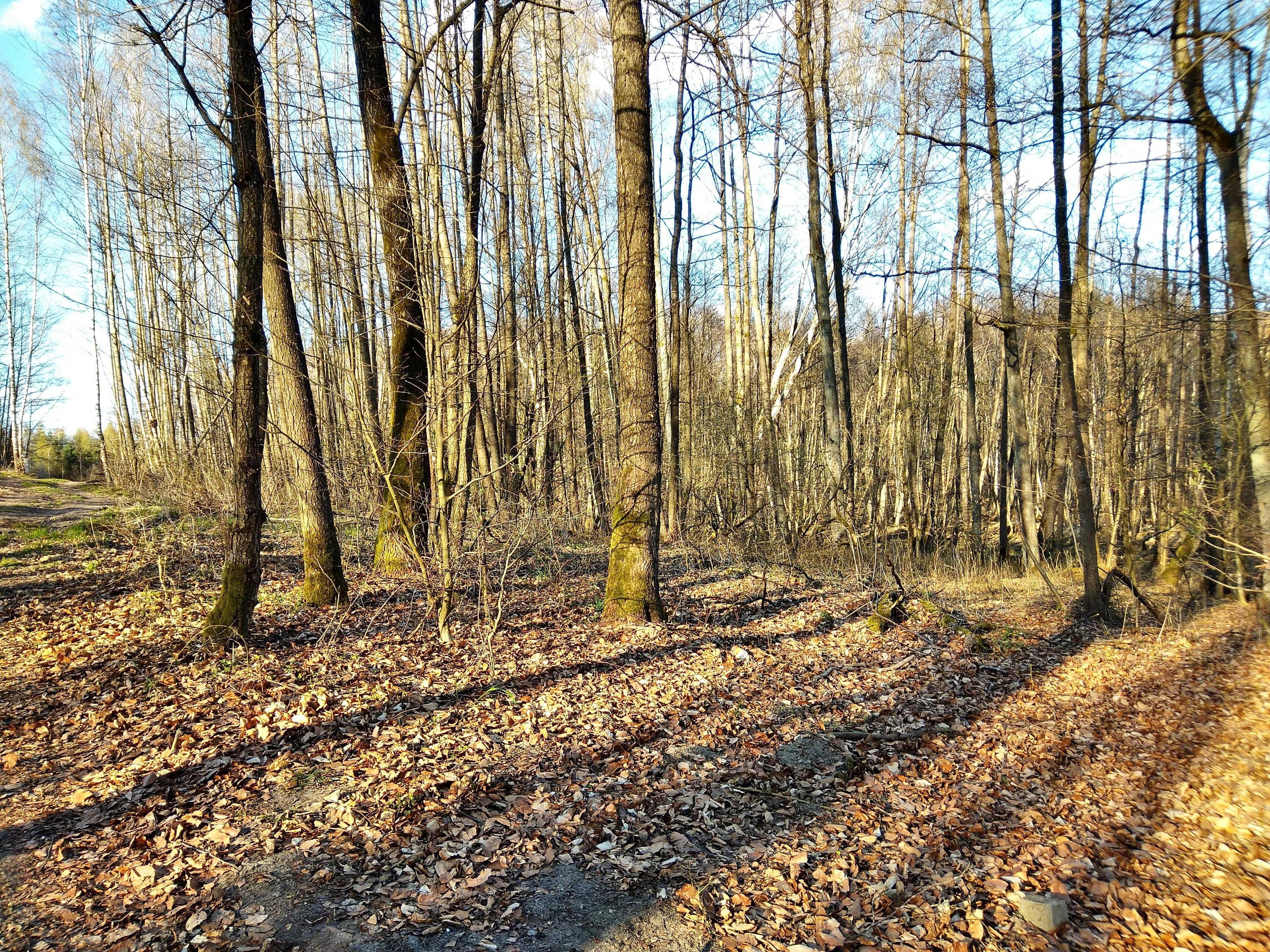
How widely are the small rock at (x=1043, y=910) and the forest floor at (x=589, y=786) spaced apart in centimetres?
4

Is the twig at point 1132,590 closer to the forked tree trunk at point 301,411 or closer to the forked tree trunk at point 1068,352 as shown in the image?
the forked tree trunk at point 1068,352

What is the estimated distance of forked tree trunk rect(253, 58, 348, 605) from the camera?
21.9ft

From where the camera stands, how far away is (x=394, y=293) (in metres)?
7.14

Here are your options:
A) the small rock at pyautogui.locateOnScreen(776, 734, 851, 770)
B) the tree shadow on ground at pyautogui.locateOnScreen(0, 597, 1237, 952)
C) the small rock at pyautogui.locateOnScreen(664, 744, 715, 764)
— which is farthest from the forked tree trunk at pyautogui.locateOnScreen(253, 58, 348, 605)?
the small rock at pyautogui.locateOnScreen(776, 734, 851, 770)

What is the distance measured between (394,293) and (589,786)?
5.27 meters

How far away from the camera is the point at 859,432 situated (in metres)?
20.4

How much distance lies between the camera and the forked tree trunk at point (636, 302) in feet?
22.8

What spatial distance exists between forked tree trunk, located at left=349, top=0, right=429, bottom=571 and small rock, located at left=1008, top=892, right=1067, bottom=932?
5390mm

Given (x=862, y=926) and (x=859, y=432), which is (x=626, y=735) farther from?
(x=859, y=432)

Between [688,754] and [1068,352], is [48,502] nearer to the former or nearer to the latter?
[688,754]

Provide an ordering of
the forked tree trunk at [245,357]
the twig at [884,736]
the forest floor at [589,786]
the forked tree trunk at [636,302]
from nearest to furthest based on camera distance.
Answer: the forest floor at [589,786], the twig at [884,736], the forked tree trunk at [245,357], the forked tree trunk at [636,302]

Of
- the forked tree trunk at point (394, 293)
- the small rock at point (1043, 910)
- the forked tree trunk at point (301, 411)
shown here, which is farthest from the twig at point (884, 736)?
the forked tree trunk at point (301, 411)

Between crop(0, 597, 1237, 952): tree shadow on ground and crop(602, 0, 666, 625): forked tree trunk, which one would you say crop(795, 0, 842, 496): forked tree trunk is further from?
crop(0, 597, 1237, 952): tree shadow on ground

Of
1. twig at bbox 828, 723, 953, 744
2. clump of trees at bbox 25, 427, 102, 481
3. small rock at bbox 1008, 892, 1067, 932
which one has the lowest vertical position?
small rock at bbox 1008, 892, 1067, 932
